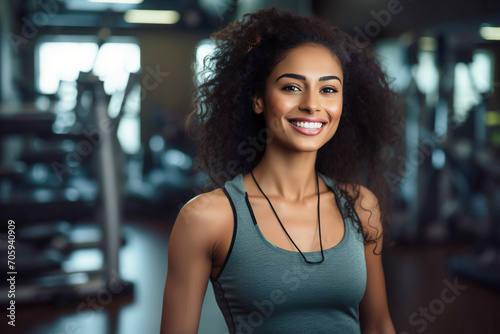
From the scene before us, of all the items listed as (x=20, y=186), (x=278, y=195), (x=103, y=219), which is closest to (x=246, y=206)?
(x=278, y=195)

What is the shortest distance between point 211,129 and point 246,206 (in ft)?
0.89

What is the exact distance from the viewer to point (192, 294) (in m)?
1.08

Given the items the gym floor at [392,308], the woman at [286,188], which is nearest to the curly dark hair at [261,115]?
the woman at [286,188]

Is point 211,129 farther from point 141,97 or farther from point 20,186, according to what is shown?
point 141,97

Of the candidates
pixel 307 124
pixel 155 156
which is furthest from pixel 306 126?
pixel 155 156

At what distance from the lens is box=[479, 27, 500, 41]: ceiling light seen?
12.8 ft

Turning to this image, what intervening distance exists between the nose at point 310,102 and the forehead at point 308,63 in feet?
0.14

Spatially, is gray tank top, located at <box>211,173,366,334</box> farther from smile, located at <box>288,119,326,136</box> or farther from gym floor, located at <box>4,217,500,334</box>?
gym floor, located at <box>4,217,500,334</box>

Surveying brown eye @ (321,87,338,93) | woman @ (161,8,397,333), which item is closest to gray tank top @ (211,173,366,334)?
woman @ (161,8,397,333)

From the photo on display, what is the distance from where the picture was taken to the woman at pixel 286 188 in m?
1.08

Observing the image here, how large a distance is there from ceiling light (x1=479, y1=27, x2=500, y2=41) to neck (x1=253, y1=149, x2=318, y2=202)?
10.9 ft

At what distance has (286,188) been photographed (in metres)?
1.22

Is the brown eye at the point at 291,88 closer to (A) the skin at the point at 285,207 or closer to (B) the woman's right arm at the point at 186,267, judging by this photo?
(A) the skin at the point at 285,207

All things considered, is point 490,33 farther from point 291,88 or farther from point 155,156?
point 155,156
